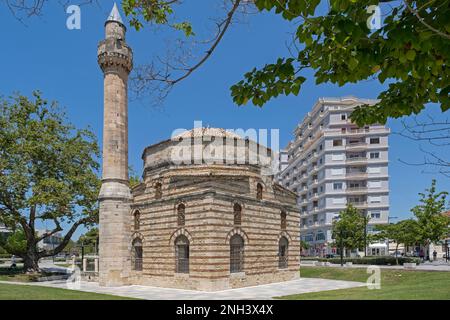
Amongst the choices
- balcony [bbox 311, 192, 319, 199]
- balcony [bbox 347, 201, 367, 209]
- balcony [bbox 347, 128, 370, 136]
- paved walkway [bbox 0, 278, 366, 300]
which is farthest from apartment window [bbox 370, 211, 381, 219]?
paved walkway [bbox 0, 278, 366, 300]

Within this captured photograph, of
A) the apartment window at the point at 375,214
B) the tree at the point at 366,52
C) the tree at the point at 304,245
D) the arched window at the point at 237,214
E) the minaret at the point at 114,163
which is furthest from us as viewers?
the tree at the point at 304,245

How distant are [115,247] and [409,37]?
81.9 ft

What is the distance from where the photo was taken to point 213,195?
2322cm

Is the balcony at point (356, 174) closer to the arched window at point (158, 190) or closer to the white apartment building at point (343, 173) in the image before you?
the white apartment building at point (343, 173)

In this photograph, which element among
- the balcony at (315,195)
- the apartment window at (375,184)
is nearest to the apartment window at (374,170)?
the apartment window at (375,184)

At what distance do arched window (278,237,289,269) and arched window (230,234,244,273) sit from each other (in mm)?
4917

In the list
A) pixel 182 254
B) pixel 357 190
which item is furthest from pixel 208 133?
pixel 357 190

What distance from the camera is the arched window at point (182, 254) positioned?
79.7ft

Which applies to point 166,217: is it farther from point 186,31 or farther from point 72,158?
point 186,31

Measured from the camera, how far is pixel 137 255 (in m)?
27.5

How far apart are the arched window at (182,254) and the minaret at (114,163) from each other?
13.5 feet

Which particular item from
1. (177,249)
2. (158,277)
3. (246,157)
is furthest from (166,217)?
(246,157)

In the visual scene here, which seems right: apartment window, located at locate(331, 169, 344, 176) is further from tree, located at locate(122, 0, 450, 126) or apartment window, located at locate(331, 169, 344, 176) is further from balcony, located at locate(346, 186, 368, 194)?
tree, located at locate(122, 0, 450, 126)

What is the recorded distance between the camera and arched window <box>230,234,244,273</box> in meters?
24.4
